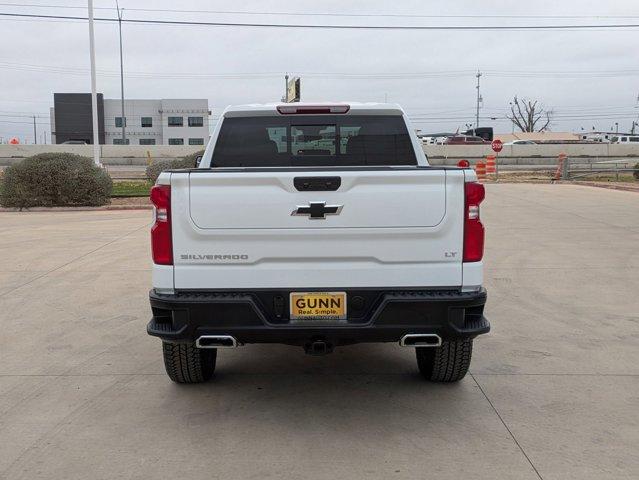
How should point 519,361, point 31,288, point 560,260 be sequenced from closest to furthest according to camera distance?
1. point 519,361
2. point 31,288
3. point 560,260

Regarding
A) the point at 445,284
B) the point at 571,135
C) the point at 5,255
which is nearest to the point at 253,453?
the point at 445,284

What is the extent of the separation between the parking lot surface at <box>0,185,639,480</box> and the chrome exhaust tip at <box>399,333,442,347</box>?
0.57 m

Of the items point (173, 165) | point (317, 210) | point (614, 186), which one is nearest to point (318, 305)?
point (317, 210)

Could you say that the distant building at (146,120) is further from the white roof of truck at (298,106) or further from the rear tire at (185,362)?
the rear tire at (185,362)

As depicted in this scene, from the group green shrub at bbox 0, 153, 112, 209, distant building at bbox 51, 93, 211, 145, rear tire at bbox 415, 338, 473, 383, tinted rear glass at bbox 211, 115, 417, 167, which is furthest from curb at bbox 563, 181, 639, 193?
distant building at bbox 51, 93, 211, 145

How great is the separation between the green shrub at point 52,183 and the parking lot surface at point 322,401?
30.0 feet

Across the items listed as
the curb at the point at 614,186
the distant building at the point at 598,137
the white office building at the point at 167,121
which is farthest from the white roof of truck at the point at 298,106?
the distant building at the point at 598,137

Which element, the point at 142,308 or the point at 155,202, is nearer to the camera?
the point at 155,202

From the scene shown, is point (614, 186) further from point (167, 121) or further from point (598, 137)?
point (598, 137)

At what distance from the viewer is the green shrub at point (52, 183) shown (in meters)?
16.6

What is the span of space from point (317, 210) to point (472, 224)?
934 millimetres

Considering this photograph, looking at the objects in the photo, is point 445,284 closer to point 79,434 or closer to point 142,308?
point 79,434

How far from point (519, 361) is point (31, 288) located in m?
5.88

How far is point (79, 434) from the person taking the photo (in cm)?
409
